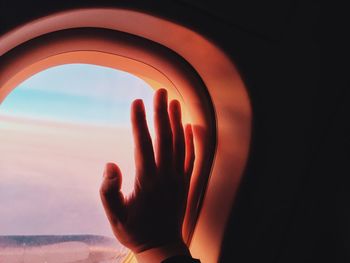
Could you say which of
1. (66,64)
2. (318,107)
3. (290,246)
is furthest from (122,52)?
(290,246)

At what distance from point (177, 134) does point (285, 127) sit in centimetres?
25

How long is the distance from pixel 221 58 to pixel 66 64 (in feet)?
1.17

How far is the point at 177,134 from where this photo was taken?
0.93 m

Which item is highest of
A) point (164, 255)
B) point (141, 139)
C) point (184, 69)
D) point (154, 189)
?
point (184, 69)

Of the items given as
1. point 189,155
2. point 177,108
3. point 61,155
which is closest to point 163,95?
point 177,108

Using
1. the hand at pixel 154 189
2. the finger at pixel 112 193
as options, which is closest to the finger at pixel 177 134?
the hand at pixel 154 189

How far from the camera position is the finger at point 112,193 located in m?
0.87

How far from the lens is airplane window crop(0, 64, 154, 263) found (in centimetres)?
91

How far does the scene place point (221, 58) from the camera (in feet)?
2.74

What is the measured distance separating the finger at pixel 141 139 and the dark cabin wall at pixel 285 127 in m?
0.22

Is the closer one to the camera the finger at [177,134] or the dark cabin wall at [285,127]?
the dark cabin wall at [285,127]

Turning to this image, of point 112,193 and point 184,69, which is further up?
point 184,69

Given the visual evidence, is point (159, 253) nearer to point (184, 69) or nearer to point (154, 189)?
point (154, 189)

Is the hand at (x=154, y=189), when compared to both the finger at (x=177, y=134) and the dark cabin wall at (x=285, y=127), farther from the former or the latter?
the dark cabin wall at (x=285, y=127)
